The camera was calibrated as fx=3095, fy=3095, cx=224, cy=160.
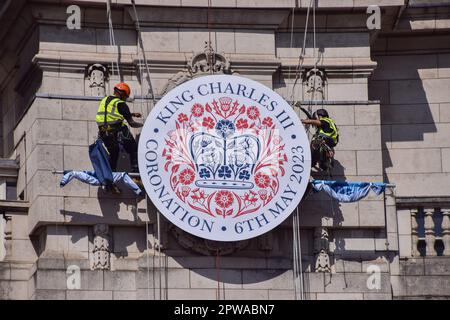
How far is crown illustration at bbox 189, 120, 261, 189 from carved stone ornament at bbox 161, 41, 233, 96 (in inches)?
40.1

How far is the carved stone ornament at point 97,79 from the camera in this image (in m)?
48.8

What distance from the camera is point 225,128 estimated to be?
48.2 metres

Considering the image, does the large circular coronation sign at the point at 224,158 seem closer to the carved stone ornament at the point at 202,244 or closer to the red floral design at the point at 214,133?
the red floral design at the point at 214,133

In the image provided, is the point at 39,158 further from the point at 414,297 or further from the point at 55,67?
the point at 414,297

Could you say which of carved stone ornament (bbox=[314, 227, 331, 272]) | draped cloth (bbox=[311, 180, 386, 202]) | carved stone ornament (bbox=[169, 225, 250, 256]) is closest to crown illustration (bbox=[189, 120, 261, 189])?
carved stone ornament (bbox=[169, 225, 250, 256])

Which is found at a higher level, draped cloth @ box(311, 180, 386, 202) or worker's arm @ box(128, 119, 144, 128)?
worker's arm @ box(128, 119, 144, 128)

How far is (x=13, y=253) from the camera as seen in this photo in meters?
48.4

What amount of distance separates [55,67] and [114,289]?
374 centimetres

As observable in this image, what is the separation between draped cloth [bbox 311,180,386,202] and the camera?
1895 inches

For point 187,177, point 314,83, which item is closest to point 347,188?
point 314,83

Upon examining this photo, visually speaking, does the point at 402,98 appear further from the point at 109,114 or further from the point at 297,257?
the point at 109,114

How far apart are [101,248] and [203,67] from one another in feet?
11.2

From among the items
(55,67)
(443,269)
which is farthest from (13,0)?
(443,269)

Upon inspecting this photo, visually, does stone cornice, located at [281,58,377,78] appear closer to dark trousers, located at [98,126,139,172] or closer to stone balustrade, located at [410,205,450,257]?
stone balustrade, located at [410,205,450,257]
